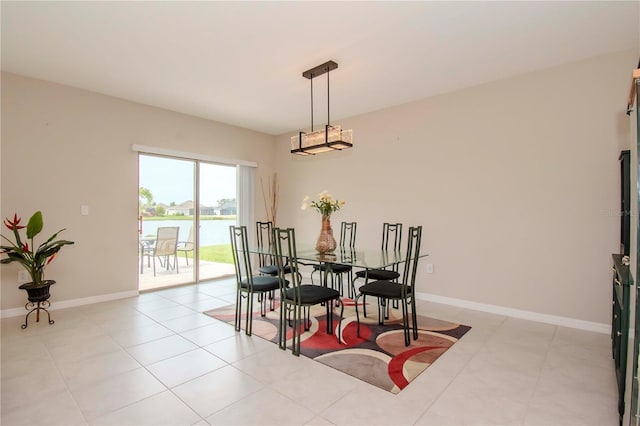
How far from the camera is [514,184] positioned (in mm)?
3623

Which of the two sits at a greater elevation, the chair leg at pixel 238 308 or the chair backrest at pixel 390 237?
the chair backrest at pixel 390 237

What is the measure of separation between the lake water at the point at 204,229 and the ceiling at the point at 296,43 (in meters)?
1.88

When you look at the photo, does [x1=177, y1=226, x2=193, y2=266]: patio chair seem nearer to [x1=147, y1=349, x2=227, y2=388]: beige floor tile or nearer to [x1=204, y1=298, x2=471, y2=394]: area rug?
[x1=204, y1=298, x2=471, y2=394]: area rug

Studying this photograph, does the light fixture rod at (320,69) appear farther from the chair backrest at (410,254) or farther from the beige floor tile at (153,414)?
the beige floor tile at (153,414)

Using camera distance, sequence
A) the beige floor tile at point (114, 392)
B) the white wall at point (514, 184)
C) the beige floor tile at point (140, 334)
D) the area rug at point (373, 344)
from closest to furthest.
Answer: the beige floor tile at point (114, 392)
the area rug at point (373, 344)
the beige floor tile at point (140, 334)
the white wall at point (514, 184)

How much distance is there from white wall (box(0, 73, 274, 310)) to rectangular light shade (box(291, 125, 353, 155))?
2.47 m

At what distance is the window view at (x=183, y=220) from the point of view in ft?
15.7

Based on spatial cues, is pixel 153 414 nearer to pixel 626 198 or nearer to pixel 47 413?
pixel 47 413

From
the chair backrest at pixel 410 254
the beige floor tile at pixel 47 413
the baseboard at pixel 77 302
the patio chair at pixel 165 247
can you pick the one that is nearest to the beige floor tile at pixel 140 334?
the beige floor tile at pixel 47 413

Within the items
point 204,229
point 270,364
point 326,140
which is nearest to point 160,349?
point 270,364

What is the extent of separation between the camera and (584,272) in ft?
10.6

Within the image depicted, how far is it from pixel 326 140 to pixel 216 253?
334 centimetres

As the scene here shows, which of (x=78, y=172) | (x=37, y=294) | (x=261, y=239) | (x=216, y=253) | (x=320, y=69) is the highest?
(x=320, y=69)

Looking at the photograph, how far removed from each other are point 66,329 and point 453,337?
3785mm
